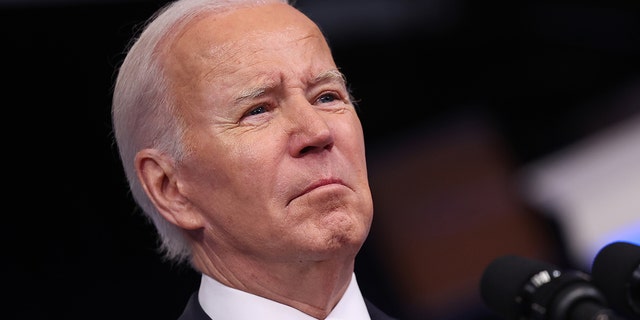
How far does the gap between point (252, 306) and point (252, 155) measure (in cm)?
37

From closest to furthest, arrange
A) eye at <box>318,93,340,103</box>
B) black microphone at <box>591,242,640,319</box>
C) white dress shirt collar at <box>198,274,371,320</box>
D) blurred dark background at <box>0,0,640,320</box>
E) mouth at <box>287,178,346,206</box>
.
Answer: black microphone at <box>591,242,640,319</box> < mouth at <box>287,178,346,206</box> < white dress shirt collar at <box>198,274,371,320</box> < eye at <box>318,93,340,103</box> < blurred dark background at <box>0,0,640,320</box>

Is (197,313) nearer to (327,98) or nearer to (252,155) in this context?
(252,155)

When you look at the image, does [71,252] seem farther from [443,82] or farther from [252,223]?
[443,82]

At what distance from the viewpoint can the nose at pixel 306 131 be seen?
211 centimetres

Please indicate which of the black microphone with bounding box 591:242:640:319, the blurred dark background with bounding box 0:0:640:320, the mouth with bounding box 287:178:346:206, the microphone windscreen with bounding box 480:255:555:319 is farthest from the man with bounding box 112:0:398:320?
the blurred dark background with bounding box 0:0:640:320

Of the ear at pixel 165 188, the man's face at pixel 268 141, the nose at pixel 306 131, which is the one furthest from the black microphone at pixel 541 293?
the ear at pixel 165 188

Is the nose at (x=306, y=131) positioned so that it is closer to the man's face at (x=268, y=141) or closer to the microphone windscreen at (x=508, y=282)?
the man's face at (x=268, y=141)

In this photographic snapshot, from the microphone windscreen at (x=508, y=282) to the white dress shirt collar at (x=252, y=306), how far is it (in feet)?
1.29

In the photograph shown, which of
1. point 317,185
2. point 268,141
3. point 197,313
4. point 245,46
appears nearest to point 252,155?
point 268,141

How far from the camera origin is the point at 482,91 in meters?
4.63

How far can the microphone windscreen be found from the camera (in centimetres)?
174

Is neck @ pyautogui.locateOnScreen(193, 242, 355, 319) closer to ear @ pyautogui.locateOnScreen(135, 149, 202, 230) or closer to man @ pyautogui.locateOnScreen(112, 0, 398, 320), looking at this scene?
man @ pyautogui.locateOnScreen(112, 0, 398, 320)

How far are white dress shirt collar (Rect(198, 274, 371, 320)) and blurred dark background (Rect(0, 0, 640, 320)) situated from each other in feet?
4.34

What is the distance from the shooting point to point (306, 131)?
6.97ft
